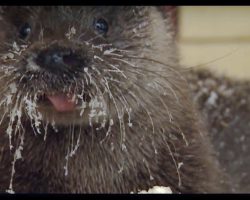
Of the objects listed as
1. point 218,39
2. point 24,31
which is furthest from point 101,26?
point 218,39

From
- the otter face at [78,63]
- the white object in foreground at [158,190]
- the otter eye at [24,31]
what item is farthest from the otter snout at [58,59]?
the white object in foreground at [158,190]

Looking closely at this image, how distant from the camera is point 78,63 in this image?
182cm

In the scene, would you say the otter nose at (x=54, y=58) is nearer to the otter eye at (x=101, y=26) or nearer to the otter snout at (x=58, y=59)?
the otter snout at (x=58, y=59)

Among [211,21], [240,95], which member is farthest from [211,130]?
[211,21]

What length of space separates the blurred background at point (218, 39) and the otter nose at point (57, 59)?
153cm

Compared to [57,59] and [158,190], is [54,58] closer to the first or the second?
[57,59]

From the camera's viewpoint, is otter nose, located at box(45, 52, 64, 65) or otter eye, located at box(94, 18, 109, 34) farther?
otter eye, located at box(94, 18, 109, 34)

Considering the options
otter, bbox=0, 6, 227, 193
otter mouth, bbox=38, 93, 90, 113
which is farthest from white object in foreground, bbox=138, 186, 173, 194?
otter mouth, bbox=38, 93, 90, 113

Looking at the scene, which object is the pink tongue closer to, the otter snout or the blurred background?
the otter snout

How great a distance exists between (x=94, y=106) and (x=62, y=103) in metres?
0.08

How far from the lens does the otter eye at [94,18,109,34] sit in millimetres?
2012

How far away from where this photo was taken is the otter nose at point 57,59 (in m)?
1.79
